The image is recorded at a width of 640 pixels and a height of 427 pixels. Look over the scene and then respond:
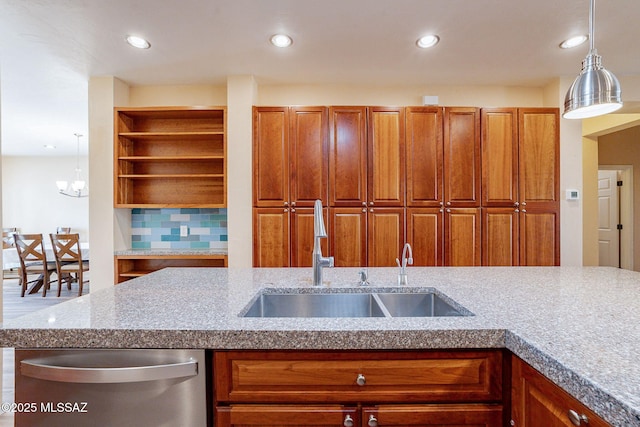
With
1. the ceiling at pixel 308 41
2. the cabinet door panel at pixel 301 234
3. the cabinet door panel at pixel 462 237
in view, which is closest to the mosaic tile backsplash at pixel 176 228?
the cabinet door panel at pixel 301 234

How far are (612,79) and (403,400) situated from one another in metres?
1.64

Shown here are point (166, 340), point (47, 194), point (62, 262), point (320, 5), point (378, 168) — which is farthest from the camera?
point (47, 194)

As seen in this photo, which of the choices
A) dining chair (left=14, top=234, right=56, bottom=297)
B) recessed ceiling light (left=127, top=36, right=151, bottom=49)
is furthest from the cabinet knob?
dining chair (left=14, top=234, right=56, bottom=297)

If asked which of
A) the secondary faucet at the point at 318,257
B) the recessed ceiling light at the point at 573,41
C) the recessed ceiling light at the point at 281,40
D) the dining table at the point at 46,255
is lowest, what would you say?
the dining table at the point at 46,255

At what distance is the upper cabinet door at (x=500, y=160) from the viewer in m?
3.06

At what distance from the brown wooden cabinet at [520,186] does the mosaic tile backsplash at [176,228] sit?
2.68m

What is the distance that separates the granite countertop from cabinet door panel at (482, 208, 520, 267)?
5.31 ft

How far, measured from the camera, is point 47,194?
7.57 metres

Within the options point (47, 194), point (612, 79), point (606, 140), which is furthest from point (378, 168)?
point (47, 194)

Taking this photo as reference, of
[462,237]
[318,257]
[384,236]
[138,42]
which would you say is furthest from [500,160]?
[138,42]

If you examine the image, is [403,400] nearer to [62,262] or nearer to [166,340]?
[166,340]

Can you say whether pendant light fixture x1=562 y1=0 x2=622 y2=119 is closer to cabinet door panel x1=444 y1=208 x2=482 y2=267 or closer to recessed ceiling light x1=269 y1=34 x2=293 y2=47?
cabinet door panel x1=444 y1=208 x2=482 y2=267

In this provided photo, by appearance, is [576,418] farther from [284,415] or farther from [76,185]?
[76,185]

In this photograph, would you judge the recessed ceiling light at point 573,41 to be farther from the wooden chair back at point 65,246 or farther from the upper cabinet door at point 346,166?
the wooden chair back at point 65,246
